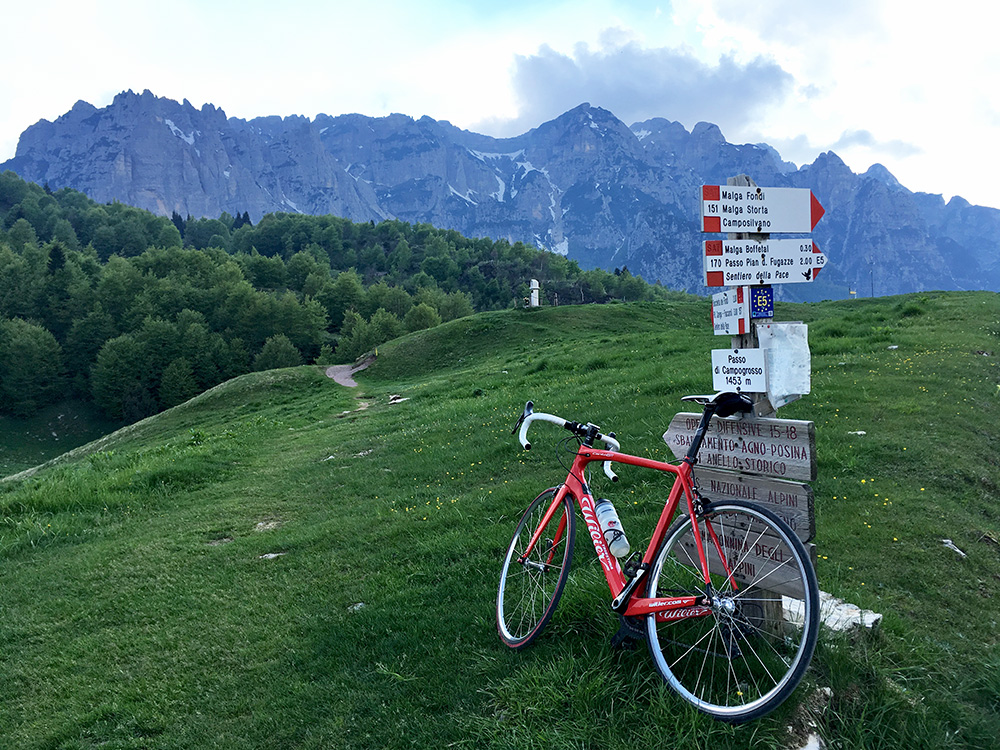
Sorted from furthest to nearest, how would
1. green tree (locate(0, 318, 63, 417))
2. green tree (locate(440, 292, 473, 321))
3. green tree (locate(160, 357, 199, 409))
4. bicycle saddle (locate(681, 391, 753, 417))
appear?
green tree (locate(440, 292, 473, 321))
green tree (locate(0, 318, 63, 417))
green tree (locate(160, 357, 199, 409))
bicycle saddle (locate(681, 391, 753, 417))

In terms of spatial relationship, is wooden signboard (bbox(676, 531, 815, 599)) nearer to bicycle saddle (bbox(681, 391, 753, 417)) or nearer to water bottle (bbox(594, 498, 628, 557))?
water bottle (bbox(594, 498, 628, 557))

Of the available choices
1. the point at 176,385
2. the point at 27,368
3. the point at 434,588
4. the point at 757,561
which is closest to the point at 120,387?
the point at 176,385

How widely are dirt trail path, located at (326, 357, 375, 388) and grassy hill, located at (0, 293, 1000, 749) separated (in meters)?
22.0

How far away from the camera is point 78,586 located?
26.4 ft

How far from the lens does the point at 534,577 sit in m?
Answer: 5.42

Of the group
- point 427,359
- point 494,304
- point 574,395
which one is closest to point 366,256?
point 494,304

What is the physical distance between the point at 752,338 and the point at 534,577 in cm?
295

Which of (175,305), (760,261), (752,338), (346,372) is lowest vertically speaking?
(346,372)

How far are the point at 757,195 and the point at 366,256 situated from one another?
17257 centimetres

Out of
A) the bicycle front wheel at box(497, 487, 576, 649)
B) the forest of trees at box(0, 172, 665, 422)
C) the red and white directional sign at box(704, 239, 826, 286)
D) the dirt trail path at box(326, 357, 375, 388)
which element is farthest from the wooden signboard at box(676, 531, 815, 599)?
the forest of trees at box(0, 172, 665, 422)

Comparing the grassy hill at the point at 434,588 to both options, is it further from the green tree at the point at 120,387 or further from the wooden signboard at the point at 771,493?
the green tree at the point at 120,387

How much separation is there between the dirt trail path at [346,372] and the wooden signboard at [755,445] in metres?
33.6

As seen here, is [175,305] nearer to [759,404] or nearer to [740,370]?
[740,370]

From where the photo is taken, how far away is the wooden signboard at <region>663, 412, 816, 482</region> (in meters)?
4.39
